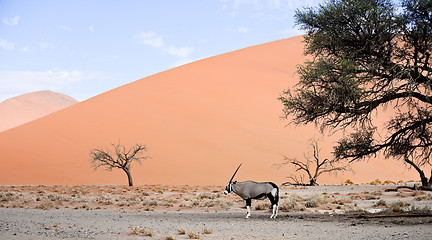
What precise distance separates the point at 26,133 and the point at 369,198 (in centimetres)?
4007

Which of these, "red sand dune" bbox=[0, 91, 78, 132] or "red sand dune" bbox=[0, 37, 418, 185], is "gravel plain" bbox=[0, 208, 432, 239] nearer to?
"red sand dune" bbox=[0, 37, 418, 185]

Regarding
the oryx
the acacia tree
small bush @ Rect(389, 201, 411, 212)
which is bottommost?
small bush @ Rect(389, 201, 411, 212)

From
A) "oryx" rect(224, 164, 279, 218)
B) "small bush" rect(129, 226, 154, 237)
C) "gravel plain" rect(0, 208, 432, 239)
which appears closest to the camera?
"gravel plain" rect(0, 208, 432, 239)

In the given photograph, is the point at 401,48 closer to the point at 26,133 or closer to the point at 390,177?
the point at 390,177

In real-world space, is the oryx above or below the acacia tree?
below

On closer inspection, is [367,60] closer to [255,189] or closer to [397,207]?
[255,189]

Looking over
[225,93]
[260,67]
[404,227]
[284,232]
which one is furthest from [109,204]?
[260,67]

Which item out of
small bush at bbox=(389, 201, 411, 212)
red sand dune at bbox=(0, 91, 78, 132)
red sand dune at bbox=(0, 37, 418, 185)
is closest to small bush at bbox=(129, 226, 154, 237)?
small bush at bbox=(389, 201, 411, 212)

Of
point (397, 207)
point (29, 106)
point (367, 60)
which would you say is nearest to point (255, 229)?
point (367, 60)

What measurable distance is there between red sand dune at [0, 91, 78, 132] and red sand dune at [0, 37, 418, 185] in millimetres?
90937

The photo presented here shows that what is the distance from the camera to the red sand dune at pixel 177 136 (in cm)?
3906

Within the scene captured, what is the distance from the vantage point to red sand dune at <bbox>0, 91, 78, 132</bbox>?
451 feet

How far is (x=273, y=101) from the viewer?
5359 centimetres

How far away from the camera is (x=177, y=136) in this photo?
43.7 m
